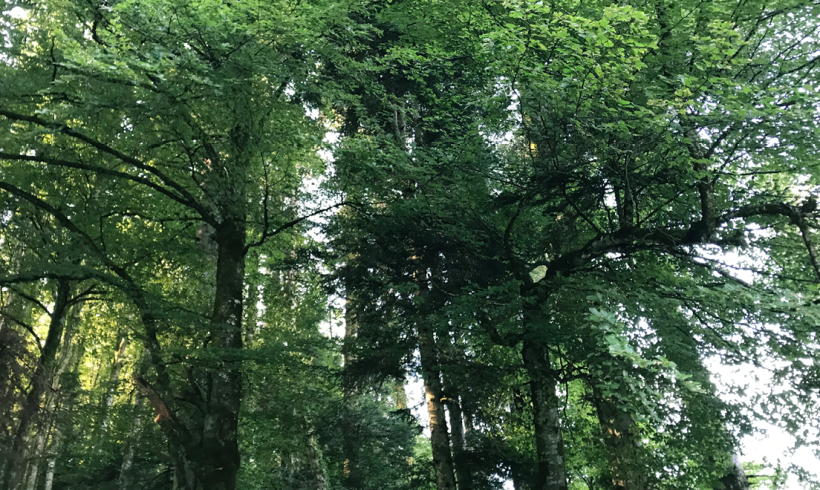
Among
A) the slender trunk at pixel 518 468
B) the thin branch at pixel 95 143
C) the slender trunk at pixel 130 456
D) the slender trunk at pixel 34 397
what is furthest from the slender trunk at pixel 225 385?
the slender trunk at pixel 130 456

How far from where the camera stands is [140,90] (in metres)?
7.43

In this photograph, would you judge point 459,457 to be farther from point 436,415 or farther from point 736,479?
point 736,479

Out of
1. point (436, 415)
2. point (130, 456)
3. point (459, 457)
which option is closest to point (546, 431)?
point (436, 415)

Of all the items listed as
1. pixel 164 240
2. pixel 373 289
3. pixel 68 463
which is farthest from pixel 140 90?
pixel 68 463

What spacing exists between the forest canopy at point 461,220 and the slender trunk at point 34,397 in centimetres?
12

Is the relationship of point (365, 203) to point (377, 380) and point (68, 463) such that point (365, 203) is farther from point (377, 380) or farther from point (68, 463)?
point (68, 463)

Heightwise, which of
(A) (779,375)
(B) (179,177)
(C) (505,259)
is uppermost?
(B) (179,177)

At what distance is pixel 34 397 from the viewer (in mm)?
8203

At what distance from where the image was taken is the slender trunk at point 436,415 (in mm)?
8897

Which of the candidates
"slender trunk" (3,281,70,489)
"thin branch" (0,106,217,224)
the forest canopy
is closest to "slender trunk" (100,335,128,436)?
the forest canopy

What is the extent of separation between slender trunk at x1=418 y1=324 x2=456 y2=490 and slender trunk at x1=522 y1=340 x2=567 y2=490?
1785 millimetres

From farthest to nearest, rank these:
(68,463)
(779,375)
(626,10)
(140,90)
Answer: (68,463) → (140,90) → (779,375) → (626,10)

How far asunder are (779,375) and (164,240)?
34.8 feet

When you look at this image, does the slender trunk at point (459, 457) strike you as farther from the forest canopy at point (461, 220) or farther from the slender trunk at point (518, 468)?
the slender trunk at point (518, 468)
